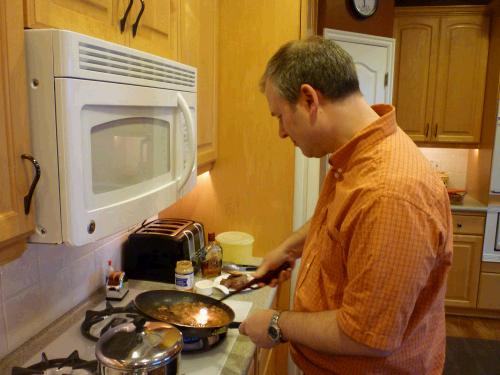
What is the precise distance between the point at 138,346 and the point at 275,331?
325 millimetres

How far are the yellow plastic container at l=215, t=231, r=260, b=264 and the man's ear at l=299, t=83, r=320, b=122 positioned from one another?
1.04 meters

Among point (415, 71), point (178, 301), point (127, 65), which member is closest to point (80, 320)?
point (178, 301)

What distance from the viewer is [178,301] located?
4.83 feet

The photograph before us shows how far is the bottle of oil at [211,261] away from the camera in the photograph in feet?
6.01

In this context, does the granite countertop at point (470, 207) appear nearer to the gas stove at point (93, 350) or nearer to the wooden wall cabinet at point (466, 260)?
the wooden wall cabinet at point (466, 260)

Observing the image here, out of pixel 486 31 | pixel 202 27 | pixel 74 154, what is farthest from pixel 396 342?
pixel 486 31

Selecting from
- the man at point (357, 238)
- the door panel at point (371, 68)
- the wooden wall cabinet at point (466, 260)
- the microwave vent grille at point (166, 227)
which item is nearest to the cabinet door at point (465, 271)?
the wooden wall cabinet at point (466, 260)

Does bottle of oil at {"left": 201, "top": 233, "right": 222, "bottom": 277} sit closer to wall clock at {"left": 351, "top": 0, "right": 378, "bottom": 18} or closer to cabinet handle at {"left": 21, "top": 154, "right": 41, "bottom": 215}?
cabinet handle at {"left": 21, "top": 154, "right": 41, "bottom": 215}

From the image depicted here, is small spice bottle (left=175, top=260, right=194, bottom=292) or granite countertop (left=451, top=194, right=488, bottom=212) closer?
small spice bottle (left=175, top=260, right=194, bottom=292)

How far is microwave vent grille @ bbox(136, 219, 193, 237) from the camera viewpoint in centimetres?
181

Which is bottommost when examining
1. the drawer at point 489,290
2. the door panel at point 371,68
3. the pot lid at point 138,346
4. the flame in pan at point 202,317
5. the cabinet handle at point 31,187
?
the drawer at point 489,290

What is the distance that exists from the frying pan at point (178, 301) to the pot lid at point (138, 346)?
21cm

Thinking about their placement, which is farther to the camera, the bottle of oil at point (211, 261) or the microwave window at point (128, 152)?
the bottle of oil at point (211, 261)

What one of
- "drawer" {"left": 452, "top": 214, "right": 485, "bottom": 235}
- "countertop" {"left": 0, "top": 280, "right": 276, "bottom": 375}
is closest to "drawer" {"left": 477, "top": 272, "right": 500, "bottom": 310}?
"drawer" {"left": 452, "top": 214, "right": 485, "bottom": 235}
